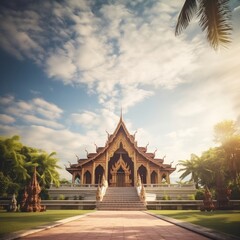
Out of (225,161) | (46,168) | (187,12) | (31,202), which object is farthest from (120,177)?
(187,12)

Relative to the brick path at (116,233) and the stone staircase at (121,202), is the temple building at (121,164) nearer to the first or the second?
the stone staircase at (121,202)

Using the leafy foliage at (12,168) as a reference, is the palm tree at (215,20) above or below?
above

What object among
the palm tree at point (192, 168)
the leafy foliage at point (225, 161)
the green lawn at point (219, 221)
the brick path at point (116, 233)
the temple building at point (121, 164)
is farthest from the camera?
the palm tree at point (192, 168)

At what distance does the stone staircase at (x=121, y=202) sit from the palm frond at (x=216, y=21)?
44.7ft

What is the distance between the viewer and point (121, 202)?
18.9 m

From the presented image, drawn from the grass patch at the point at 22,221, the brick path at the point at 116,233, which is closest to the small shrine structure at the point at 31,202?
the grass patch at the point at 22,221

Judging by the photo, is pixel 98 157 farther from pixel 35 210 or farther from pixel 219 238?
pixel 219 238

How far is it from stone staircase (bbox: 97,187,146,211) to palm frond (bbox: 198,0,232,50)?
44.7 feet

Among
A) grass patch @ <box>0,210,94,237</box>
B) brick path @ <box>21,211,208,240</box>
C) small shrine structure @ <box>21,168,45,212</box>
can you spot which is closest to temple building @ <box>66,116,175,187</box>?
small shrine structure @ <box>21,168,45,212</box>

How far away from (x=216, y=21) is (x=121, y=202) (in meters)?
15.4

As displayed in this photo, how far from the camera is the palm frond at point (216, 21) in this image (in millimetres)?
7184

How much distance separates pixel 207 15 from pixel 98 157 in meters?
24.6

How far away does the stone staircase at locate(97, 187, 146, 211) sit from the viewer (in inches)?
698

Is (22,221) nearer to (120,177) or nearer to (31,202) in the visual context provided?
(31,202)
